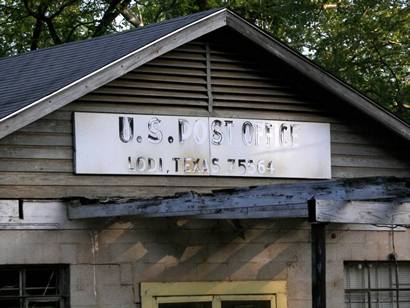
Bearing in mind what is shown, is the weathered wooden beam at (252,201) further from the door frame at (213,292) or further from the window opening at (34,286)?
the door frame at (213,292)

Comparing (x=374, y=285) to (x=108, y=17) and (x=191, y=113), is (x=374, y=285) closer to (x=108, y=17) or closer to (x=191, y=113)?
(x=191, y=113)

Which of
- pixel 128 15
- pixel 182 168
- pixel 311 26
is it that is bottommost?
pixel 182 168

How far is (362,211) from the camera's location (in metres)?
10.5

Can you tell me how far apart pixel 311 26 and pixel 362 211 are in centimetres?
1838

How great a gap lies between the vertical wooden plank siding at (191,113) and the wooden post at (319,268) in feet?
13.1

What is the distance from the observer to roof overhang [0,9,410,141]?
12.6m

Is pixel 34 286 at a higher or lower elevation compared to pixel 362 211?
lower

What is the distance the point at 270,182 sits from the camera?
14.8 metres

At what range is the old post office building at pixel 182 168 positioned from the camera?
13.1m

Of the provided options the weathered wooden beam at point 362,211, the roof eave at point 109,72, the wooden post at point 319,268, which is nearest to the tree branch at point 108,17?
the roof eave at point 109,72

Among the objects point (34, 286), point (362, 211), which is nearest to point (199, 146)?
point (34, 286)

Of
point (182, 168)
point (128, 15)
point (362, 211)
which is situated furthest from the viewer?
point (128, 15)

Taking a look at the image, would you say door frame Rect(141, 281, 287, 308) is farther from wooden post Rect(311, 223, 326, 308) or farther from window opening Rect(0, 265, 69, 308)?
wooden post Rect(311, 223, 326, 308)

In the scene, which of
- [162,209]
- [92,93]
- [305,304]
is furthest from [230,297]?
[92,93]
